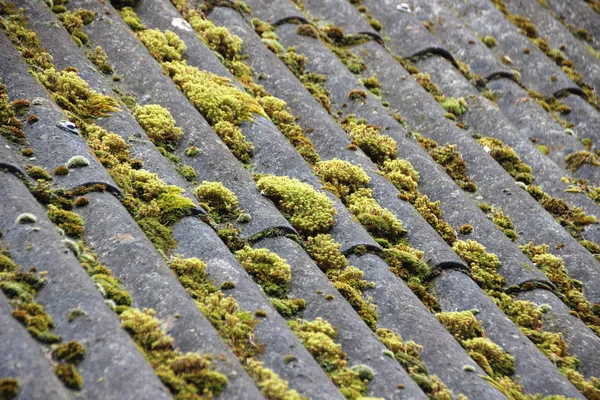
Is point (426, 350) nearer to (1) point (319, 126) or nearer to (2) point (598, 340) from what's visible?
(2) point (598, 340)

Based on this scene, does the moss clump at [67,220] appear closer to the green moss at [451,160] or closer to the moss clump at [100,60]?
the moss clump at [100,60]

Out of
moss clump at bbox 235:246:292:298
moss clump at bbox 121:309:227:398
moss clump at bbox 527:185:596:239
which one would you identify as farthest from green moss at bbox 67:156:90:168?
moss clump at bbox 527:185:596:239

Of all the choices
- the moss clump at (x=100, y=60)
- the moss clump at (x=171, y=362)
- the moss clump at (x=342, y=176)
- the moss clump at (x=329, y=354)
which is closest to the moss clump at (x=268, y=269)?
the moss clump at (x=329, y=354)

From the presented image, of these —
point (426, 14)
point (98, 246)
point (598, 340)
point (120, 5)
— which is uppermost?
point (426, 14)

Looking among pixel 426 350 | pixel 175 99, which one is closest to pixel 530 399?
pixel 426 350

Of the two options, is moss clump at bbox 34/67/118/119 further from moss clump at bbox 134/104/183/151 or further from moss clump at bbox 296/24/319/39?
moss clump at bbox 296/24/319/39

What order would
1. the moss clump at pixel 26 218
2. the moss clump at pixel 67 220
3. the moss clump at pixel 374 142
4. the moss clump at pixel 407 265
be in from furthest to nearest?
the moss clump at pixel 374 142 < the moss clump at pixel 407 265 < the moss clump at pixel 67 220 < the moss clump at pixel 26 218
